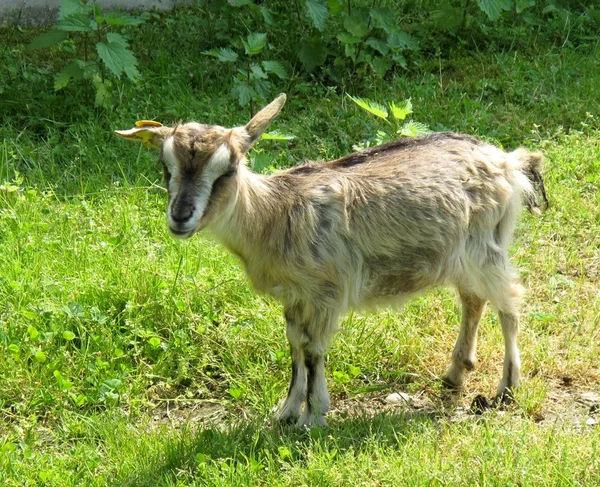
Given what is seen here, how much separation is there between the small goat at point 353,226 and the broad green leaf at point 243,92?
2182 mm

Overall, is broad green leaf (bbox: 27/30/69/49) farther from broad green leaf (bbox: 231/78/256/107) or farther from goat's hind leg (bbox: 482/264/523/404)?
goat's hind leg (bbox: 482/264/523/404)

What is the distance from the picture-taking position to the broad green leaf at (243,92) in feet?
22.6

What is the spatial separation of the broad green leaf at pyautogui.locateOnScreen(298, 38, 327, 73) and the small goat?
2.97 meters

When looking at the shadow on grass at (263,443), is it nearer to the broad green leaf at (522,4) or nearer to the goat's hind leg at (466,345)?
the goat's hind leg at (466,345)

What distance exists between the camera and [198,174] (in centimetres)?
422

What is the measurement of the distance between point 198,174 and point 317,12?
349 cm

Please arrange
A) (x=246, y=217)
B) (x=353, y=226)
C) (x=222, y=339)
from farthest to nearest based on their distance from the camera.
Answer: (x=222, y=339), (x=353, y=226), (x=246, y=217)

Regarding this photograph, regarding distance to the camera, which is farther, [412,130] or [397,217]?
[412,130]

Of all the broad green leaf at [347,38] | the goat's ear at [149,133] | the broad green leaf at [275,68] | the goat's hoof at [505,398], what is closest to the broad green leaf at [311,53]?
the broad green leaf at [347,38]

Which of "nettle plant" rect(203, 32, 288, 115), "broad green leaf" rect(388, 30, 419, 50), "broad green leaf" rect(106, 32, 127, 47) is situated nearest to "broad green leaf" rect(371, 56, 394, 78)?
"broad green leaf" rect(388, 30, 419, 50)

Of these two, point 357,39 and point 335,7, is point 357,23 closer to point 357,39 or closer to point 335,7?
point 357,39

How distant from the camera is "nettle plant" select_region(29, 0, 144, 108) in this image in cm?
671

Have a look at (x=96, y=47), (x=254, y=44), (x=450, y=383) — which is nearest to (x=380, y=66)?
(x=254, y=44)

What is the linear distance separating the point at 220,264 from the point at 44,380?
1.28 metres
